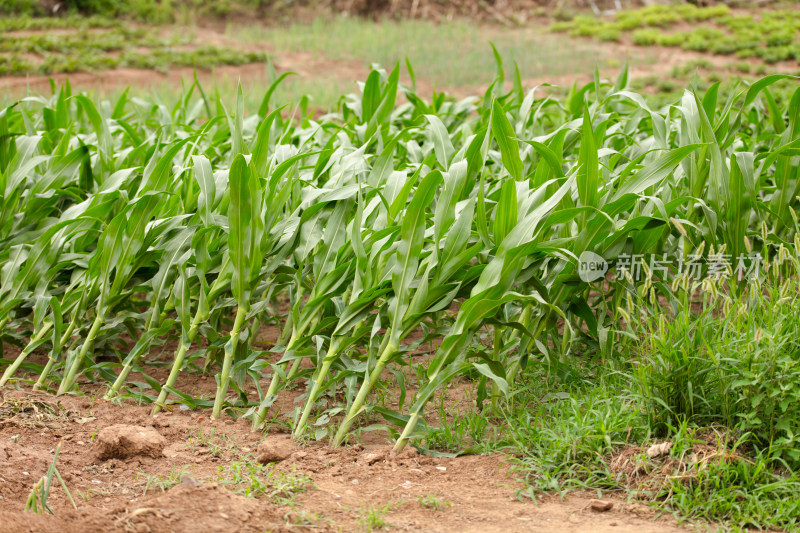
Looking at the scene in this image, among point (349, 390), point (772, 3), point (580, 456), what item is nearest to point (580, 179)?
point (580, 456)

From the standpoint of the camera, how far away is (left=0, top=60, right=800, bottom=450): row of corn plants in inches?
97.1

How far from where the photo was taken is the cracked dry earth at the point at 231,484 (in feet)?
6.32

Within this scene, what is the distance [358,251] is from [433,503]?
0.88m

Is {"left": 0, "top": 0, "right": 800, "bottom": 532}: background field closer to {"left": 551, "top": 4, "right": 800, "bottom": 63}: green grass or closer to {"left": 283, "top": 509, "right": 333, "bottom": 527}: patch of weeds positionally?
{"left": 283, "top": 509, "right": 333, "bottom": 527}: patch of weeds

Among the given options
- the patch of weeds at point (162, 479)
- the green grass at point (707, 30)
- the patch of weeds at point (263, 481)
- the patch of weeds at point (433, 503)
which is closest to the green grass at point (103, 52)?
the green grass at point (707, 30)

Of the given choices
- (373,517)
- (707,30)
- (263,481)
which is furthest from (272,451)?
(707,30)

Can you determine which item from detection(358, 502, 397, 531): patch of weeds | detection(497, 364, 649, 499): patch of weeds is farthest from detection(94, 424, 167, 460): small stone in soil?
detection(497, 364, 649, 499): patch of weeds

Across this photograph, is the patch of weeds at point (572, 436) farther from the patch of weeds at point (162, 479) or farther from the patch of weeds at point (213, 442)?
the patch of weeds at point (162, 479)

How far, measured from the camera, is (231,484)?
2.18 m

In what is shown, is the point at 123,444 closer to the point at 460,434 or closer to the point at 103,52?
the point at 460,434

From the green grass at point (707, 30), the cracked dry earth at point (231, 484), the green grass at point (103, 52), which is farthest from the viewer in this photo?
the green grass at point (707, 30)

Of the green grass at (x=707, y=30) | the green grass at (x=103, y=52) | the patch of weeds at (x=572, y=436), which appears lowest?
the patch of weeds at (x=572, y=436)

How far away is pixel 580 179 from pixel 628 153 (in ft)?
3.96

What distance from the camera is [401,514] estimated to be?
2.06 metres
